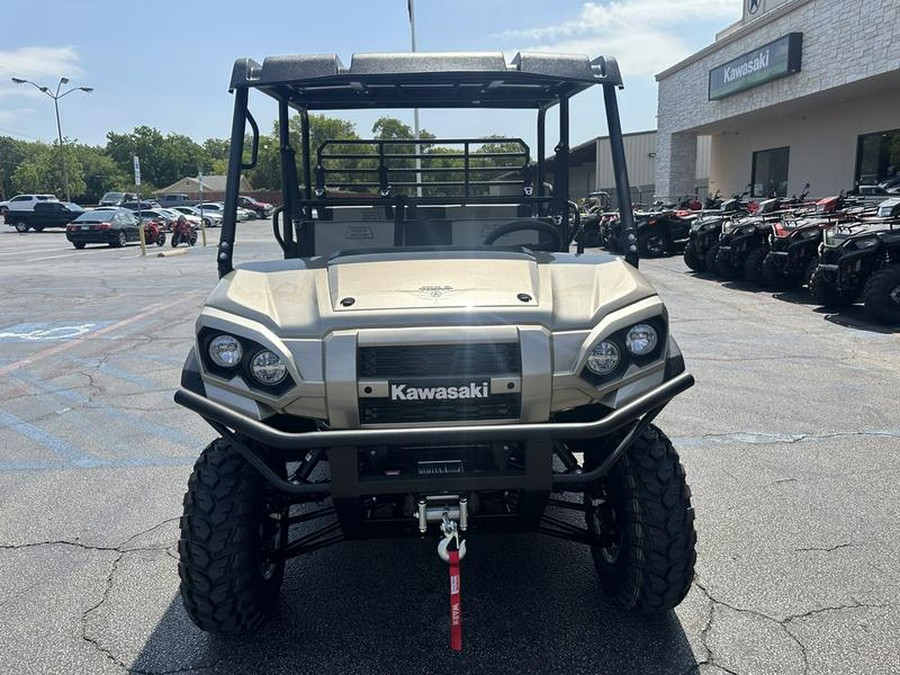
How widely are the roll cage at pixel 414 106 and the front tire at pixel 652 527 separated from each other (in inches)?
37.9

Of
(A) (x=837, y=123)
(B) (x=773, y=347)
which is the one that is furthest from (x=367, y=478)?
(A) (x=837, y=123)

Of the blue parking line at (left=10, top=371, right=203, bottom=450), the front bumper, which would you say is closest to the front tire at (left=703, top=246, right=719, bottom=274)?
the blue parking line at (left=10, top=371, right=203, bottom=450)

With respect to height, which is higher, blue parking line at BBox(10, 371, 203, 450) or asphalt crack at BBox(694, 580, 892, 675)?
blue parking line at BBox(10, 371, 203, 450)

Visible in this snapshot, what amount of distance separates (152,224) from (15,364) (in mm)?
21614

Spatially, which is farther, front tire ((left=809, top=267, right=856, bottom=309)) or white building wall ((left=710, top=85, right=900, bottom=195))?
white building wall ((left=710, top=85, right=900, bottom=195))

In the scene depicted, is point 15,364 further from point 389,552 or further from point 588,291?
point 588,291

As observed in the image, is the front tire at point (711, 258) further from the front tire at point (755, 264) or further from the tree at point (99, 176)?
the tree at point (99, 176)

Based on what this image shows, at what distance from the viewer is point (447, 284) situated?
258 centimetres

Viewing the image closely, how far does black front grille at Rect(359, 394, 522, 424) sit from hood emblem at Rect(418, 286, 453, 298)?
0.39 meters

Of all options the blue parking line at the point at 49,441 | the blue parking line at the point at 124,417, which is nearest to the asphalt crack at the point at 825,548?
the blue parking line at the point at 124,417

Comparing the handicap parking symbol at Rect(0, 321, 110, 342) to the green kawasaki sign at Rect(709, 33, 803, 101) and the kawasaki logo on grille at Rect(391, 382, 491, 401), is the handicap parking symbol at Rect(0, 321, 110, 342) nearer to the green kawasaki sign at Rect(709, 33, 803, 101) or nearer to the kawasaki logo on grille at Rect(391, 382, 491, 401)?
the kawasaki logo on grille at Rect(391, 382, 491, 401)

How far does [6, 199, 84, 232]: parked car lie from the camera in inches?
1385

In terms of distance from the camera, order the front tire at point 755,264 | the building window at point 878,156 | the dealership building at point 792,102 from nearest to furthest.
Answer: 1. the front tire at point 755,264
2. the dealership building at point 792,102
3. the building window at point 878,156

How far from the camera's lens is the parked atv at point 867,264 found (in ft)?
26.9
